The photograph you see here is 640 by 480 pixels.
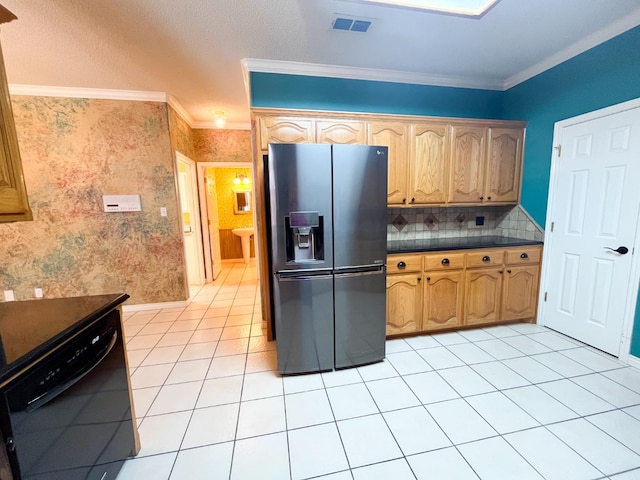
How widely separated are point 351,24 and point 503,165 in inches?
83.2

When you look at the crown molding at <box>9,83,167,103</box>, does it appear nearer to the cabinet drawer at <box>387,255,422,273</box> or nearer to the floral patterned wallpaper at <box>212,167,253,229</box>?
the floral patterned wallpaper at <box>212,167,253,229</box>

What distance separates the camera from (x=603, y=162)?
7.42 ft

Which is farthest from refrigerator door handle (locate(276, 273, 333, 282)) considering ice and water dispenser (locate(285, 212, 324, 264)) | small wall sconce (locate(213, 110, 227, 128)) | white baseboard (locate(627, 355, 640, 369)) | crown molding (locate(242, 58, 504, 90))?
small wall sconce (locate(213, 110, 227, 128))

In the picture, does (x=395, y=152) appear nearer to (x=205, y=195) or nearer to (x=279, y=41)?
(x=279, y=41)

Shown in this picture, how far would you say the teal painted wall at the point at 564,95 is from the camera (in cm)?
209

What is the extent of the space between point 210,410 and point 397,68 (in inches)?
133

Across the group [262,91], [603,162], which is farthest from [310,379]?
[603,162]

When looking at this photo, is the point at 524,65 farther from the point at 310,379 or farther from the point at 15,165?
the point at 15,165

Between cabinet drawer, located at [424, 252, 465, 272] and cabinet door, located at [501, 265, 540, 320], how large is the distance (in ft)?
1.88

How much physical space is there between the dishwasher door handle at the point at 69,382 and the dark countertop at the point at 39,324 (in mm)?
141

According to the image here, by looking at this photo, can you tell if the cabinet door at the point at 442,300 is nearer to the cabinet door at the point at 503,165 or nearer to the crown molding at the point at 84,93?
the cabinet door at the point at 503,165

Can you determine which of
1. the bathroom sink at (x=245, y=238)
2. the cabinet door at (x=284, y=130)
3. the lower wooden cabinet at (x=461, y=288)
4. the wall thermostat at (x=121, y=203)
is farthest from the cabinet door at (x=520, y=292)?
the bathroom sink at (x=245, y=238)

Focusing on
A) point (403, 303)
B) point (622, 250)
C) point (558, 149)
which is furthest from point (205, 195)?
point (622, 250)

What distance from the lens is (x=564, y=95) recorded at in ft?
8.29
